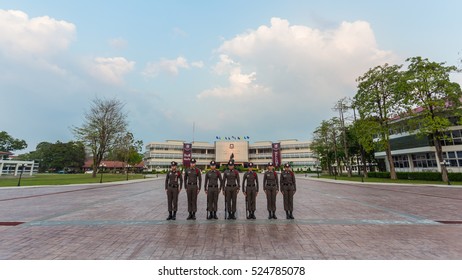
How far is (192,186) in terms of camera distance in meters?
7.67

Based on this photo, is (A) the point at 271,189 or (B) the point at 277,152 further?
(B) the point at 277,152

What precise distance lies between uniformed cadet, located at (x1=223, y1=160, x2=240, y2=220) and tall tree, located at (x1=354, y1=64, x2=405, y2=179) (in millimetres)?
28565

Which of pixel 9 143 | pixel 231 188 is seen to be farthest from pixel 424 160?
pixel 9 143

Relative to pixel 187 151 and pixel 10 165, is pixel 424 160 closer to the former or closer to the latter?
pixel 187 151

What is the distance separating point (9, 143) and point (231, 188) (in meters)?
115

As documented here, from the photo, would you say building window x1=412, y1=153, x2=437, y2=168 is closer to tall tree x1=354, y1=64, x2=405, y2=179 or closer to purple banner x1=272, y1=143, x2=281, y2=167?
tall tree x1=354, y1=64, x2=405, y2=179

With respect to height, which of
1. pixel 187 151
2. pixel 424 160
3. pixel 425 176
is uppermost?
pixel 187 151

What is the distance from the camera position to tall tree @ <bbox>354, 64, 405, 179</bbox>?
2809 cm

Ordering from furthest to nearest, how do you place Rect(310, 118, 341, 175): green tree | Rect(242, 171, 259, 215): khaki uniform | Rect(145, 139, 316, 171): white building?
Rect(145, 139, 316, 171): white building → Rect(310, 118, 341, 175): green tree → Rect(242, 171, 259, 215): khaki uniform

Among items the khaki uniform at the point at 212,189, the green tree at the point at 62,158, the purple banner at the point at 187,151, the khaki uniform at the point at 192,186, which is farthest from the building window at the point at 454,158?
the green tree at the point at 62,158

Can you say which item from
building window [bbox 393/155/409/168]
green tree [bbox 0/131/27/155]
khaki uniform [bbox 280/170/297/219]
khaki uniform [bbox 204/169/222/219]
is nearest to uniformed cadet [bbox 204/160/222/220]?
khaki uniform [bbox 204/169/222/219]

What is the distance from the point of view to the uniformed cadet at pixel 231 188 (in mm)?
→ 7637

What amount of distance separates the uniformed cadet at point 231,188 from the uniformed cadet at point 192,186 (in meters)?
0.97

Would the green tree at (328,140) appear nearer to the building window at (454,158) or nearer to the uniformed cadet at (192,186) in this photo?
the building window at (454,158)
